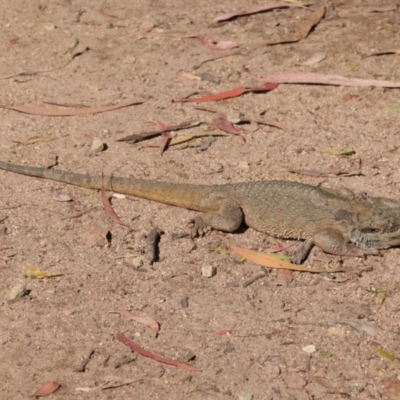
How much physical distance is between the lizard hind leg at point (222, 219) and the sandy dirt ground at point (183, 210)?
4.2 inches

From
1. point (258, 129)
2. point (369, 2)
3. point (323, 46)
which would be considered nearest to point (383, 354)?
point (258, 129)

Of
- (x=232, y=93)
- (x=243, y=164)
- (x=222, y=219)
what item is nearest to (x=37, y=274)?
(x=222, y=219)

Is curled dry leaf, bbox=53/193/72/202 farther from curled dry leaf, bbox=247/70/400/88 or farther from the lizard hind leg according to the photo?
curled dry leaf, bbox=247/70/400/88

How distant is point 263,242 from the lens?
7203mm

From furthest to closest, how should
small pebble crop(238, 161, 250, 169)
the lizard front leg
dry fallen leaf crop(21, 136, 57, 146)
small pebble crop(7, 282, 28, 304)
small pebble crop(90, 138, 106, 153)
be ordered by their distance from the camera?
dry fallen leaf crop(21, 136, 57, 146) → small pebble crop(90, 138, 106, 153) → small pebble crop(238, 161, 250, 169) → the lizard front leg → small pebble crop(7, 282, 28, 304)

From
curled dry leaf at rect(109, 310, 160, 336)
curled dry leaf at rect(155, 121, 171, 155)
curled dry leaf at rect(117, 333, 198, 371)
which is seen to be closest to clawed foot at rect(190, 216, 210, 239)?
curled dry leaf at rect(109, 310, 160, 336)

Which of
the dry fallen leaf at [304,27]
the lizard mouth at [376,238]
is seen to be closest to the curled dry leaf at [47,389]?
the lizard mouth at [376,238]

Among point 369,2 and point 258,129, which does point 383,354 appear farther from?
point 369,2

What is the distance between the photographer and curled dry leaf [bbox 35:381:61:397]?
566cm

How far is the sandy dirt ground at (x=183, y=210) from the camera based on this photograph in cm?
589

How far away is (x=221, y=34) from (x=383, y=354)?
4.97 m

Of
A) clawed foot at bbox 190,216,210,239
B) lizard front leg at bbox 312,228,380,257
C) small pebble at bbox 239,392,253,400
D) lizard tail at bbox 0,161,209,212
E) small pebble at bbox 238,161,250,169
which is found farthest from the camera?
small pebble at bbox 238,161,250,169

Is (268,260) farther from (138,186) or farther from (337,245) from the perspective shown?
(138,186)

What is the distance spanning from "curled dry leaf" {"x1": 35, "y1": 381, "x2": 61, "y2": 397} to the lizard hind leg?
6.03 feet
